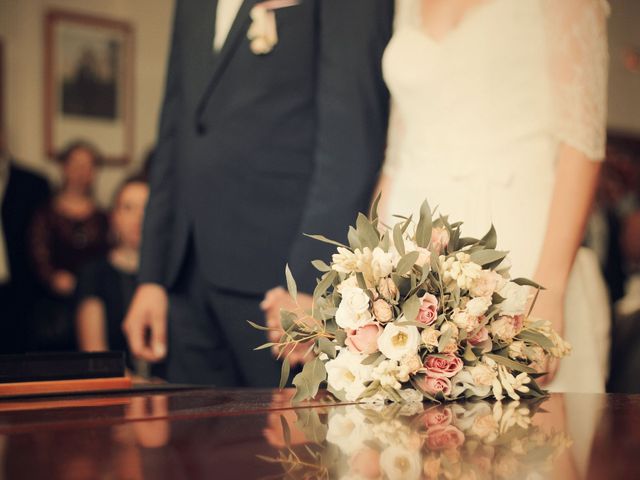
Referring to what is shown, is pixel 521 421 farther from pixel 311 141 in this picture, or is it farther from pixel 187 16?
pixel 187 16

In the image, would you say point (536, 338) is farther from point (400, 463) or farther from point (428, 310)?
point (400, 463)

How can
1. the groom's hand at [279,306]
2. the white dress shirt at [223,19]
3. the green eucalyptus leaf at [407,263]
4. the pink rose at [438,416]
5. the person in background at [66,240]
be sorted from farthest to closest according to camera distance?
the person in background at [66,240] → the white dress shirt at [223,19] → the groom's hand at [279,306] → the green eucalyptus leaf at [407,263] → the pink rose at [438,416]

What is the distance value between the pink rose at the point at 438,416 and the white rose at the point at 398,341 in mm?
83

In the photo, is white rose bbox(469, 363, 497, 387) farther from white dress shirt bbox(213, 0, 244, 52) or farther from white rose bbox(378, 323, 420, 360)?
white dress shirt bbox(213, 0, 244, 52)

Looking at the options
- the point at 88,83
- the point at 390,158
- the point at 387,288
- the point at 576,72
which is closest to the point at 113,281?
the point at 88,83

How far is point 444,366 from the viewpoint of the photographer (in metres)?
1.13

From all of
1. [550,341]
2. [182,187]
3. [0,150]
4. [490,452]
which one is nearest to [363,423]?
[490,452]

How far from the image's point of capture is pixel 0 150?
439 centimetres

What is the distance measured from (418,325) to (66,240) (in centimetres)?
371

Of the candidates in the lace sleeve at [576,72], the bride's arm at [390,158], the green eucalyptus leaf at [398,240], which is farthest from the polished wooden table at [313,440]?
the bride's arm at [390,158]

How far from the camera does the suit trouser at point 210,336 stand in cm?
215

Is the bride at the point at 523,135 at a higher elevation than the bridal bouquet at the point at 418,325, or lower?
higher

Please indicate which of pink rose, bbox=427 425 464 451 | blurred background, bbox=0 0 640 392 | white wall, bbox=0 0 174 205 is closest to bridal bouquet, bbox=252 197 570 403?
pink rose, bbox=427 425 464 451

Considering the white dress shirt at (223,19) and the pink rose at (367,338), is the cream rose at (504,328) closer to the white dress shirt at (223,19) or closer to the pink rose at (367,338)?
the pink rose at (367,338)
